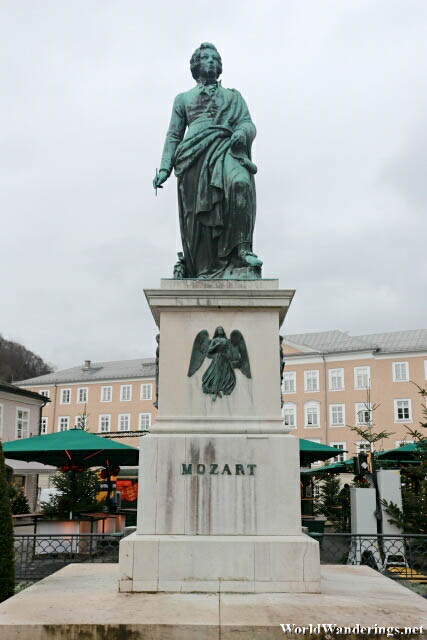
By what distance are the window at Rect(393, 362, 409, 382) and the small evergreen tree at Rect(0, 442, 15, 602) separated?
5492cm

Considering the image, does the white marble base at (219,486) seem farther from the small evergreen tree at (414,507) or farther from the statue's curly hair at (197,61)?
the small evergreen tree at (414,507)

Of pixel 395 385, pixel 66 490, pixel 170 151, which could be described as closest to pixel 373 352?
pixel 395 385

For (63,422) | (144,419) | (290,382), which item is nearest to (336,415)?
(290,382)

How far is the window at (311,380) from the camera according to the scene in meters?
61.0

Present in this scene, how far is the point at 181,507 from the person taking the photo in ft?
18.7

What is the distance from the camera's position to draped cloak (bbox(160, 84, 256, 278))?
6.94 meters

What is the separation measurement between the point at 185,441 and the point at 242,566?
120cm

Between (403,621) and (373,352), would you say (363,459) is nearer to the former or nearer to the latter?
(403,621)

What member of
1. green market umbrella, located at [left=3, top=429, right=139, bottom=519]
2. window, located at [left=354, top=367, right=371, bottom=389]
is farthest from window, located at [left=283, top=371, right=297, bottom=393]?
green market umbrella, located at [left=3, top=429, right=139, bottom=519]

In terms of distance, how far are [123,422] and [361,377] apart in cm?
2681

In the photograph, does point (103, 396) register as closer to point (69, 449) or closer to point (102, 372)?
point (102, 372)

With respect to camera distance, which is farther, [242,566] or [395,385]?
[395,385]

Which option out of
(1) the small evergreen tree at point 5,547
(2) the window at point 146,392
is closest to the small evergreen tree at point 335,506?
(1) the small evergreen tree at point 5,547

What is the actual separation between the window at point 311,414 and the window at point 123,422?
20.3 metres
